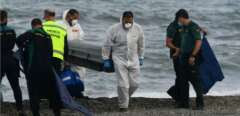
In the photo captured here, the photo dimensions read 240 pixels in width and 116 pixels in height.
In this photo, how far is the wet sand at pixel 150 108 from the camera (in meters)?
12.9

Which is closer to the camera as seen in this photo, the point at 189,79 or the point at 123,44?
the point at 123,44

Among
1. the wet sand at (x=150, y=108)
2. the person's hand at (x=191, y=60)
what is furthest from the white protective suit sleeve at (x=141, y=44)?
the wet sand at (x=150, y=108)

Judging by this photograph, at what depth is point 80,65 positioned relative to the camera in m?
14.5

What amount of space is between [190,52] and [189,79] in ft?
1.67

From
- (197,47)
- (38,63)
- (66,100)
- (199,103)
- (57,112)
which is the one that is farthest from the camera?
(199,103)

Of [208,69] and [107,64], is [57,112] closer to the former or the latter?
[107,64]

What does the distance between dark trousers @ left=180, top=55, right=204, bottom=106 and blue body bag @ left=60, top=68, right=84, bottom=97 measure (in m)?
1.60

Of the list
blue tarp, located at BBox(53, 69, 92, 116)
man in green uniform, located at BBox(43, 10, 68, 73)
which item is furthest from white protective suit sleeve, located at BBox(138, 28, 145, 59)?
blue tarp, located at BBox(53, 69, 92, 116)

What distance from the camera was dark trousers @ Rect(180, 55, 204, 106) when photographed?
527 inches

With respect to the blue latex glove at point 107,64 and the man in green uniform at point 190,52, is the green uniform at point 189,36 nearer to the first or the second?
the man in green uniform at point 190,52

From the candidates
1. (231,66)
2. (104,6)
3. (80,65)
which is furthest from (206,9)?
(80,65)

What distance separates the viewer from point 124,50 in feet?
43.4

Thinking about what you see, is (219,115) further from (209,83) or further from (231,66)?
(231,66)

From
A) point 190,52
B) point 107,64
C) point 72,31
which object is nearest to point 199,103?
point 190,52
